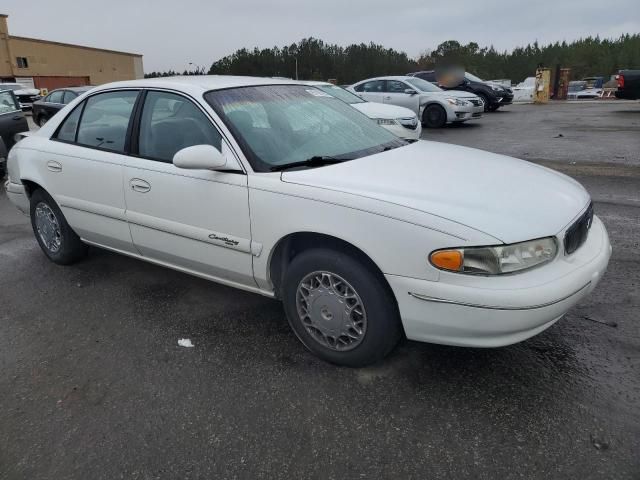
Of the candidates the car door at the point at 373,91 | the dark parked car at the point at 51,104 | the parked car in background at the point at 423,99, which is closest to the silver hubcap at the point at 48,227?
the parked car in background at the point at 423,99

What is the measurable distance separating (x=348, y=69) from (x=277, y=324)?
82.5m

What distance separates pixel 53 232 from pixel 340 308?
297 cm

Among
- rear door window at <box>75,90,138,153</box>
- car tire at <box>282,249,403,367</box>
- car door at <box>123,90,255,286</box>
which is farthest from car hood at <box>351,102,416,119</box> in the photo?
car tire at <box>282,249,403,367</box>

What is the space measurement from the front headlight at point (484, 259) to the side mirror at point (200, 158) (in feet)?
4.35

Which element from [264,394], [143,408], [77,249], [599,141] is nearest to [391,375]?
[264,394]

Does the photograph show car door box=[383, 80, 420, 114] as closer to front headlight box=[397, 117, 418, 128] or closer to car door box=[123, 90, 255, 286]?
front headlight box=[397, 117, 418, 128]

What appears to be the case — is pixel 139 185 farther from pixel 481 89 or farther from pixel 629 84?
pixel 481 89

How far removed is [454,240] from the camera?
2289 mm

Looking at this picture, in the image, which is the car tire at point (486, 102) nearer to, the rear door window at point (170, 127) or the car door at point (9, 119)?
the car door at point (9, 119)

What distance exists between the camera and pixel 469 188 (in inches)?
104

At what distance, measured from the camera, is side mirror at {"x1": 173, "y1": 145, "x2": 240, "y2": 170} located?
9.35 feet

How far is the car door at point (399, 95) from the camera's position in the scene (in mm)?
13906

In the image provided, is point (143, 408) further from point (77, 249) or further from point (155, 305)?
point (77, 249)

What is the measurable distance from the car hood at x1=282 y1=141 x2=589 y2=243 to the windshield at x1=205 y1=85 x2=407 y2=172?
21 cm
